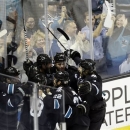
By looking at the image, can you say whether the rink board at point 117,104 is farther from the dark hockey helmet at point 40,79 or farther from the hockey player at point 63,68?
the dark hockey helmet at point 40,79

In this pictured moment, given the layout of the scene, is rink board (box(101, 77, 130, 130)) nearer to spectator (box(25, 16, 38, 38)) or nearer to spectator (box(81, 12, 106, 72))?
spectator (box(81, 12, 106, 72))

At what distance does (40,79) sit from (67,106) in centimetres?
28

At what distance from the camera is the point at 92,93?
15.1 ft

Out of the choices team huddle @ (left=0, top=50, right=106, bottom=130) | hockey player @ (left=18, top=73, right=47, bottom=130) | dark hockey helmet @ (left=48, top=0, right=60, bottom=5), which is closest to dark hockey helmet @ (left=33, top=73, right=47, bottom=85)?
team huddle @ (left=0, top=50, right=106, bottom=130)

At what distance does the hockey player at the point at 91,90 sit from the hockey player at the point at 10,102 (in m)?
0.64

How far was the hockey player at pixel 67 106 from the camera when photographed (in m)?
4.05

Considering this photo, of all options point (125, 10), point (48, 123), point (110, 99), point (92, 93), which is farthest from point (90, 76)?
point (125, 10)

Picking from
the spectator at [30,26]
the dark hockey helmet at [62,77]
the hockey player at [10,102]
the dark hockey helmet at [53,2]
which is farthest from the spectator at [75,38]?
the hockey player at [10,102]

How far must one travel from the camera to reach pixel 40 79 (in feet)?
13.9

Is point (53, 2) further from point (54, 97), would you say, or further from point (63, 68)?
point (54, 97)

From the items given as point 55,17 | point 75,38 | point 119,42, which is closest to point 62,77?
point 55,17

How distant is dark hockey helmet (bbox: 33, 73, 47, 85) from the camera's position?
4.25 meters

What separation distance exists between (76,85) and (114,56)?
1.31 m

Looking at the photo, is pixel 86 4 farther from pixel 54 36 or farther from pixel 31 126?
pixel 31 126
